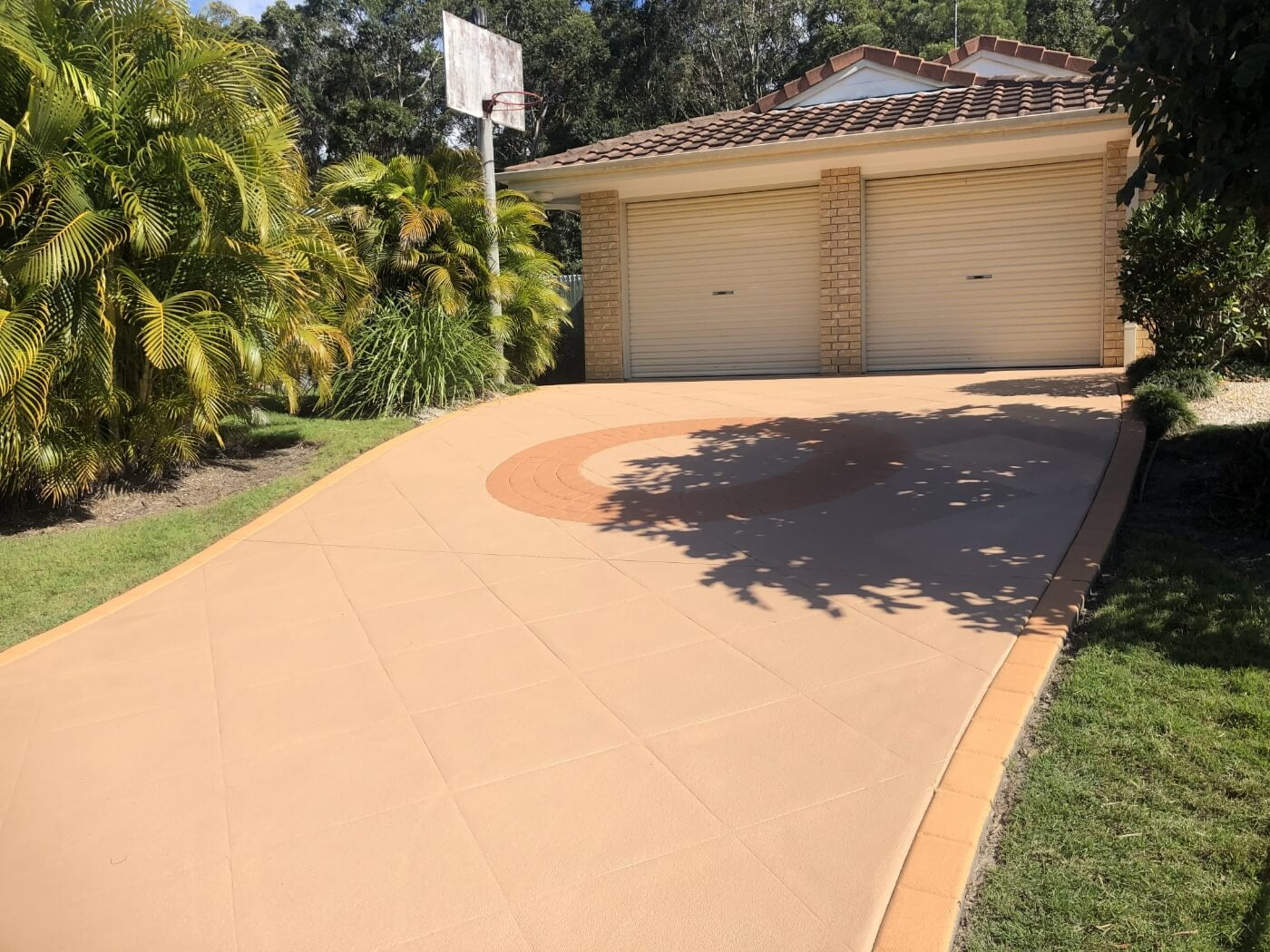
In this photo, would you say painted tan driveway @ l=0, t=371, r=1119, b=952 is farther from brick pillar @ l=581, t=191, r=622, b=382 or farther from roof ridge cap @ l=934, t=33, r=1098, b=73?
roof ridge cap @ l=934, t=33, r=1098, b=73

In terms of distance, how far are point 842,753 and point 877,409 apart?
Result: 7.04m

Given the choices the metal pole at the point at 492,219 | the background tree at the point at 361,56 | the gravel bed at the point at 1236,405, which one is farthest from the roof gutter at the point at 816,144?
the background tree at the point at 361,56

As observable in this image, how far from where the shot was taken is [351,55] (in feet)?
111

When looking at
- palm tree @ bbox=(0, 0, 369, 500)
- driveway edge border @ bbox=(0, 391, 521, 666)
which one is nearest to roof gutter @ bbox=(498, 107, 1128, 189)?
driveway edge border @ bbox=(0, 391, 521, 666)

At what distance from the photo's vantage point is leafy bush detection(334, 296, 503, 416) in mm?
11562

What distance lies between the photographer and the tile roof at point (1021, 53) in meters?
16.4

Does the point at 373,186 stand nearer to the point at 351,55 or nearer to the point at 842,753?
the point at 842,753

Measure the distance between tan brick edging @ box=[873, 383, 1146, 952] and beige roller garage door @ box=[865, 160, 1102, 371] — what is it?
857 cm

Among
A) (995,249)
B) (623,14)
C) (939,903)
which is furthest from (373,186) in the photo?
(623,14)

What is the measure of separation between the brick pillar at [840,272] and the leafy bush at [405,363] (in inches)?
204

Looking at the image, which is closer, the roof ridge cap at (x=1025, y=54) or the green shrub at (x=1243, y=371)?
the green shrub at (x=1243, y=371)

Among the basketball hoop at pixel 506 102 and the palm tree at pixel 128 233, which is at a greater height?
the basketball hoop at pixel 506 102

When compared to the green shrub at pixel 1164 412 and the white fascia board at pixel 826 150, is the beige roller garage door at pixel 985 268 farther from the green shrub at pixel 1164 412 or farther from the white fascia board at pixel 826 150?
the green shrub at pixel 1164 412

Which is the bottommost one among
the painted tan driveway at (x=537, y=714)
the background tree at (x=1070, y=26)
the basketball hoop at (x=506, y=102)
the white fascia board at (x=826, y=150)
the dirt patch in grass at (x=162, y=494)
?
the painted tan driveway at (x=537, y=714)
